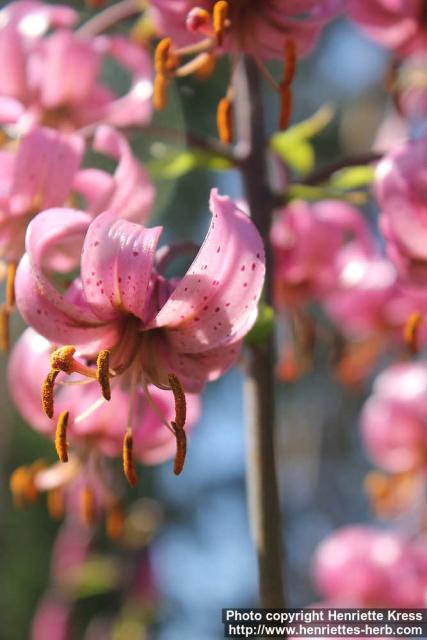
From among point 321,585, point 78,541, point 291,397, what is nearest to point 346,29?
point 291,397

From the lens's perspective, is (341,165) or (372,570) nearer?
(341,165)

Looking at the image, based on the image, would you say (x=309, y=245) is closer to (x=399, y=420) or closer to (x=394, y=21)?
(x=394, y=21)

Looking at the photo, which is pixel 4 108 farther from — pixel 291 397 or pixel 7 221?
pixel 291 397

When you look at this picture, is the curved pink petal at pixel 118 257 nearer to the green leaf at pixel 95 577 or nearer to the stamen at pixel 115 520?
the stamen at pixel 115 520

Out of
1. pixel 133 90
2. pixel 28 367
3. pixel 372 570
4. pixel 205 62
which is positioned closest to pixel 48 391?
pixel 28 367

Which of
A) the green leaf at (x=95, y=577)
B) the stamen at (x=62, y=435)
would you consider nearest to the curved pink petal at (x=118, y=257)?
the stamen at (x=62, y=435)

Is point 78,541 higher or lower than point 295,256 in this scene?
lower

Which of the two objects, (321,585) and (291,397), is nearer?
(321,585)

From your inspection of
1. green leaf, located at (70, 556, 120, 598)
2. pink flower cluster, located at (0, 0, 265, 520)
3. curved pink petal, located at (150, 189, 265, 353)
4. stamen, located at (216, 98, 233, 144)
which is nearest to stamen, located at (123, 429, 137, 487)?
pink flower cluster, located at (0, 0, 265, 520)
